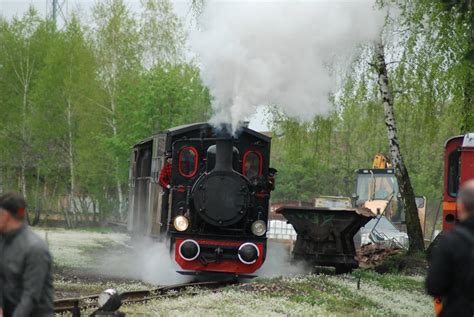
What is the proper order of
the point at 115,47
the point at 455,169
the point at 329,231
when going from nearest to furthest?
the point at 455,169
the point at 329,231
the point at 115,47

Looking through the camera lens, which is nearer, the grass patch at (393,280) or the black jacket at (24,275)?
the black jacket at (24,275)

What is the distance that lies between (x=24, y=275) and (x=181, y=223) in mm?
9509

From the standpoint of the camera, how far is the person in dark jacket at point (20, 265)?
6211 mm

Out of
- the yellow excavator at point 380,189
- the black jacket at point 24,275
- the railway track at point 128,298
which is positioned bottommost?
the railway track at point 128,298

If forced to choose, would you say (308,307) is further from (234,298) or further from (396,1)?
(396,1)

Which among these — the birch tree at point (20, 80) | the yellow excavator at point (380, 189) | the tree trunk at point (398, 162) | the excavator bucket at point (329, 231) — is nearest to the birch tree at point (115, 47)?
the birch tree at point (20, 80)

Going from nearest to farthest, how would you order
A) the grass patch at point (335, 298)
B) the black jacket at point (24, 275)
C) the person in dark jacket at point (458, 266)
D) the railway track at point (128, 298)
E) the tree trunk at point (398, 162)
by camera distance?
1. the person in dark jacket at point (458, 266)
2. the black jacket at point (24, 275)
3. the railway track at point (128, 298)
4. the grass patch at point (335, 298)
5. the tree trunk at point (398, 162)

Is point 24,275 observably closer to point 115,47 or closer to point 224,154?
point 224,154

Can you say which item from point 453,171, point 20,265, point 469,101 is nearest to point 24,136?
point 469,101

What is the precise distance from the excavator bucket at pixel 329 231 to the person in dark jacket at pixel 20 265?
1193cm

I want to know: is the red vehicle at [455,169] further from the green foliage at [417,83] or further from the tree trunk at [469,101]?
the tree trunk at [469,101]

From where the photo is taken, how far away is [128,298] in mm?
13406

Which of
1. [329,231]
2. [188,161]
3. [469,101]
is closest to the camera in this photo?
[188,161]

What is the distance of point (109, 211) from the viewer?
4956cm
